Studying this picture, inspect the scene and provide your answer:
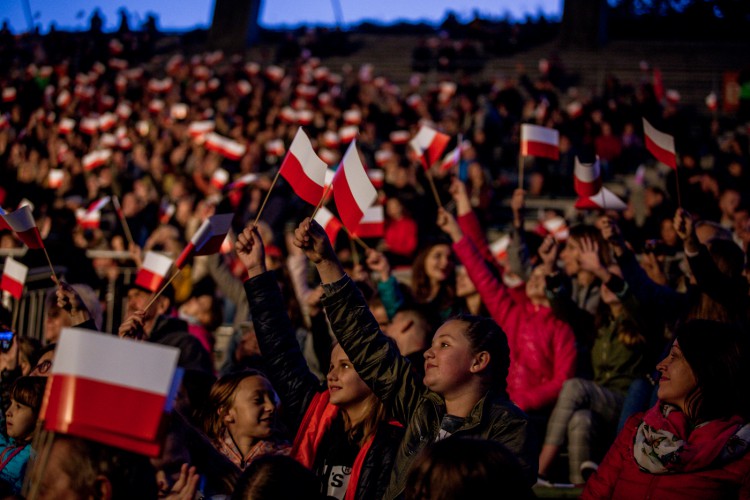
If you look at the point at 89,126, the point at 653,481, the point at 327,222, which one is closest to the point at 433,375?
the point at 653,481

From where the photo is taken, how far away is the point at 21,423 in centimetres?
358

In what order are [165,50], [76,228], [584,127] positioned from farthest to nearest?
1. [165,50]
2. [584,127]
3. [76,228]

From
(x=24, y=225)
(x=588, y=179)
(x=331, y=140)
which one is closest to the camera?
(x=24, y=225)

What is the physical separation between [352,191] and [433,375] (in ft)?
3.89

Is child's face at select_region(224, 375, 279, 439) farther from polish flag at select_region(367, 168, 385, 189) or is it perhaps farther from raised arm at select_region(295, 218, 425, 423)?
polish flag at select_region(367, 168, 385, 189)

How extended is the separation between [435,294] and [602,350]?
4.07 ft

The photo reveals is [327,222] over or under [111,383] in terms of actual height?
under

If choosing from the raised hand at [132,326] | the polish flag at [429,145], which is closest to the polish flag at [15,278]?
the raised hand at [132,326]

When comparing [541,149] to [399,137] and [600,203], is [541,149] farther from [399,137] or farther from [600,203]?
[399,137]

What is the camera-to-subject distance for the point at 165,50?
31.5m

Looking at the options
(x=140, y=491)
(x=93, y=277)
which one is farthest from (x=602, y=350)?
(x=93, y=277)

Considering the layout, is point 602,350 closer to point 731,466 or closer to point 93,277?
point 731,466

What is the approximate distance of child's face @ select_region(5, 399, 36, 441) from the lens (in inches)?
141

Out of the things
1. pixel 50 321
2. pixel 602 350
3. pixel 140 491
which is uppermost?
pixel 140 491
